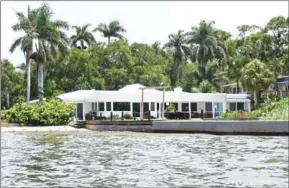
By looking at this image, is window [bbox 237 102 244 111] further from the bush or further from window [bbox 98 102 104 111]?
the bush

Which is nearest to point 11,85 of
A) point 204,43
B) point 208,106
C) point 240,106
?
point 204,43

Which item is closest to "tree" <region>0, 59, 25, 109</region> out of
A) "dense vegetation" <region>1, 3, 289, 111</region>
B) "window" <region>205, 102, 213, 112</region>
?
"dense vegetation" <region>1, 3, 289, 111</region>

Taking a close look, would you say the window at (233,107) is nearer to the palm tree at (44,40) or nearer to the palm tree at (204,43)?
the palm tree at (204,43)

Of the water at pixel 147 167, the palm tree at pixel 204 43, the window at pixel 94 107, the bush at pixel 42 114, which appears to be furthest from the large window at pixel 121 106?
the water at pixel 147 167

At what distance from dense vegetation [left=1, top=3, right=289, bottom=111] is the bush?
22.7 feet

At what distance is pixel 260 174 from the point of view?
10891 mm

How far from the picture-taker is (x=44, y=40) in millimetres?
43156

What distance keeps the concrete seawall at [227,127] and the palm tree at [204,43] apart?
26024 mm

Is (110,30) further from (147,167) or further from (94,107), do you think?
(147,167)

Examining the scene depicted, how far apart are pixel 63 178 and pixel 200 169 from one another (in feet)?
11.0

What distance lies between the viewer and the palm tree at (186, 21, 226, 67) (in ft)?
180

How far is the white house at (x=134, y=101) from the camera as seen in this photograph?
4003 centimetres

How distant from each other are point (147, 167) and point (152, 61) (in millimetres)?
46985

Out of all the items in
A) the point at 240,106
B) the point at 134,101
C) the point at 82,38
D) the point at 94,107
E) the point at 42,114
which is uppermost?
the point at 82,38
